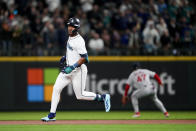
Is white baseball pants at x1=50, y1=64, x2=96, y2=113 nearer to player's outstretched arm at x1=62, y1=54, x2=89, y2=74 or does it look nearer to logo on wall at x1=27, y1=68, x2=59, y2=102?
player's outstretched arm at x1=62, y1=54, x2=89, y2=74

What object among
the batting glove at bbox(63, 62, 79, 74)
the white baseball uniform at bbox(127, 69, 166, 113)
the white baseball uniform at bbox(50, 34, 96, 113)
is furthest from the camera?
the white baseball uniform at bbox(127, 69, 166, 113)

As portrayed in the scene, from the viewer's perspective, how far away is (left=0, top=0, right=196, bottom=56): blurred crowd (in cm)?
1869

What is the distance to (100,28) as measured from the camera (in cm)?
1969

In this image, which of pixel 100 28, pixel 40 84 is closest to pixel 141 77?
pixel 100 28

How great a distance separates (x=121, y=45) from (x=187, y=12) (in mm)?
3501

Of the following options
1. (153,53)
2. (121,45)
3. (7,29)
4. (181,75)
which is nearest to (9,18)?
(7,29)

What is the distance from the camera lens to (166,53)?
1950cm

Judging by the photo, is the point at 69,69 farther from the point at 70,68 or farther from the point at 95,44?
the point at 95,44

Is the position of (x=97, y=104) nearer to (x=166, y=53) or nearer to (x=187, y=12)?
(x=166, y=53)

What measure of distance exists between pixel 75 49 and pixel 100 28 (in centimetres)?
743

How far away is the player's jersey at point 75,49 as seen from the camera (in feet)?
40.2

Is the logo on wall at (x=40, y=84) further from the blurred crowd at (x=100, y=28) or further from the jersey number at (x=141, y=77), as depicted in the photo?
the jersey number at (x=141, y=77)

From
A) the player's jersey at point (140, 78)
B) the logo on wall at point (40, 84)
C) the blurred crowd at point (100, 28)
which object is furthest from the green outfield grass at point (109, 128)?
the logo on wall at point (40, 84)

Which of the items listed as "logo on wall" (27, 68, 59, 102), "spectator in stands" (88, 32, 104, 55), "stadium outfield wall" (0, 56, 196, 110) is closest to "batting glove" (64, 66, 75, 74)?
"spectator in stands" (88, 32, 104, 55)
